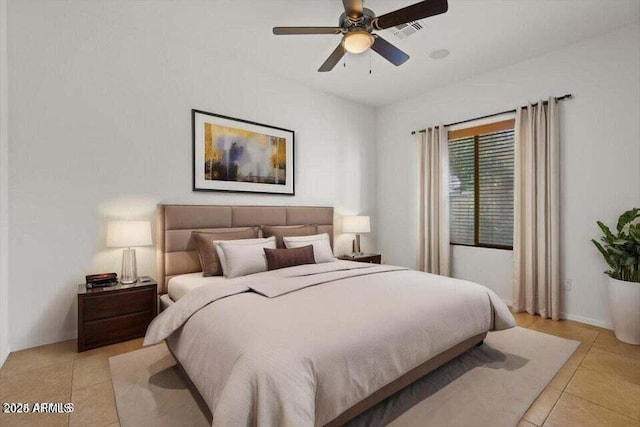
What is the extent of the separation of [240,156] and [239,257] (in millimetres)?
1396

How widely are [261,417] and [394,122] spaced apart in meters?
4.74

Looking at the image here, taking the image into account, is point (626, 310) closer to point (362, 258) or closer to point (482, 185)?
point (482, 185)

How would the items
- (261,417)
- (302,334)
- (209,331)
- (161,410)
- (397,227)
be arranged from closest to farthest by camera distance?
(261,417) → (302,334) → (209,331) → (161,410) → (397,227)

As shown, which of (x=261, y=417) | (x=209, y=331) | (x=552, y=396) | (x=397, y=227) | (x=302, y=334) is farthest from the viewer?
(x=397, y=227)

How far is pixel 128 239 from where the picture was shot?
2.74 m

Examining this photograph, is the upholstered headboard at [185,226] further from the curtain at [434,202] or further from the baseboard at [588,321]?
the baseboard at [588,321]

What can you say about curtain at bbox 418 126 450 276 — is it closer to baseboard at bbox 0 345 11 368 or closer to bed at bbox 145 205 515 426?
bed at bbox 145 205 515 426

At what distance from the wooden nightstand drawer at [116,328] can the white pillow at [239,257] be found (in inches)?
32.0

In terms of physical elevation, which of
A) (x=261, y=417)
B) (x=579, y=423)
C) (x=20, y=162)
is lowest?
(x=579, y=423)

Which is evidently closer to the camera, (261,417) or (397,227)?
(261,417)

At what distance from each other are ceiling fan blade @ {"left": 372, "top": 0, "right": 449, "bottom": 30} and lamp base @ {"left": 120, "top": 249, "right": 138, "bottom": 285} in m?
2.87

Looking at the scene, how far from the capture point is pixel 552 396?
1966 mm

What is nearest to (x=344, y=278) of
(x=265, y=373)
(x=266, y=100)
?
(x=265, y=373)

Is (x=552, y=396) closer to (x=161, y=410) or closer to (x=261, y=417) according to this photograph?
(x=261, y=417)
